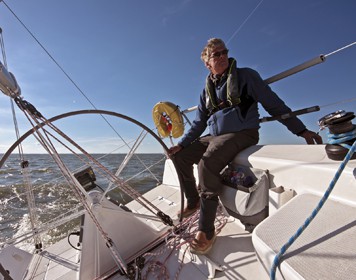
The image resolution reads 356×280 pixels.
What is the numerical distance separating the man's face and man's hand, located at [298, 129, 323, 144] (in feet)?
2.41

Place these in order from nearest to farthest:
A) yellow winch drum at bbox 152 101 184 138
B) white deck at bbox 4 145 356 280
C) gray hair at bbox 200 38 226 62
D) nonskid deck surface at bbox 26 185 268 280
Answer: white deck at bbox 4 145 356 280 < nonskid deck surface at bbox 26 185 268 280 < gray hair at bbox 200 38 226 62 < yellow winch drum at bbox 152 101 184 138

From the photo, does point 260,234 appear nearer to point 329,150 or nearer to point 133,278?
point 329,150

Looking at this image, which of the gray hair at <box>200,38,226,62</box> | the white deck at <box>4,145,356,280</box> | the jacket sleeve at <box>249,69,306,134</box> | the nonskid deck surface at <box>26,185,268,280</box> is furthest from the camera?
the gray hair at <box>200,38,226,62</box>

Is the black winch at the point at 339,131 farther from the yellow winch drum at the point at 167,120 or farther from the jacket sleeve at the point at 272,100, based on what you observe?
the yellow winch drum at the point at 167,120

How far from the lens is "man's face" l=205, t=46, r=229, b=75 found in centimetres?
159

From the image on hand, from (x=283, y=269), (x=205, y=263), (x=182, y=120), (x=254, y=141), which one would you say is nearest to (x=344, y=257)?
(x=283, y=269)

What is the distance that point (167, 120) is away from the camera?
2361mm

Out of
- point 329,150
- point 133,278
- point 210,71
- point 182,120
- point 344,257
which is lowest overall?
point 133,278

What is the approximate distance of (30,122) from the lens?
1.12m

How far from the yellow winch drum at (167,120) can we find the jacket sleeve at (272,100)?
3.27 feet

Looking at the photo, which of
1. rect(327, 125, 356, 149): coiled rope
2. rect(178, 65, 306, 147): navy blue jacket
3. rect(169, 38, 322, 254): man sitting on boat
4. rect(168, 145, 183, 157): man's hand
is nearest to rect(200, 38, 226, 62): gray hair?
rect(169, 38, 322, 254): man sitting on boat

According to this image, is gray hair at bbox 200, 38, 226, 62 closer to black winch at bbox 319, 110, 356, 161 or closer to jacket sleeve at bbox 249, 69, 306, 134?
jacket sleeve at bbox 249, 69, 306, 134

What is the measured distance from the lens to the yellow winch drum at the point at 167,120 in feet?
7.68

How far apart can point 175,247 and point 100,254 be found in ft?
1.60
